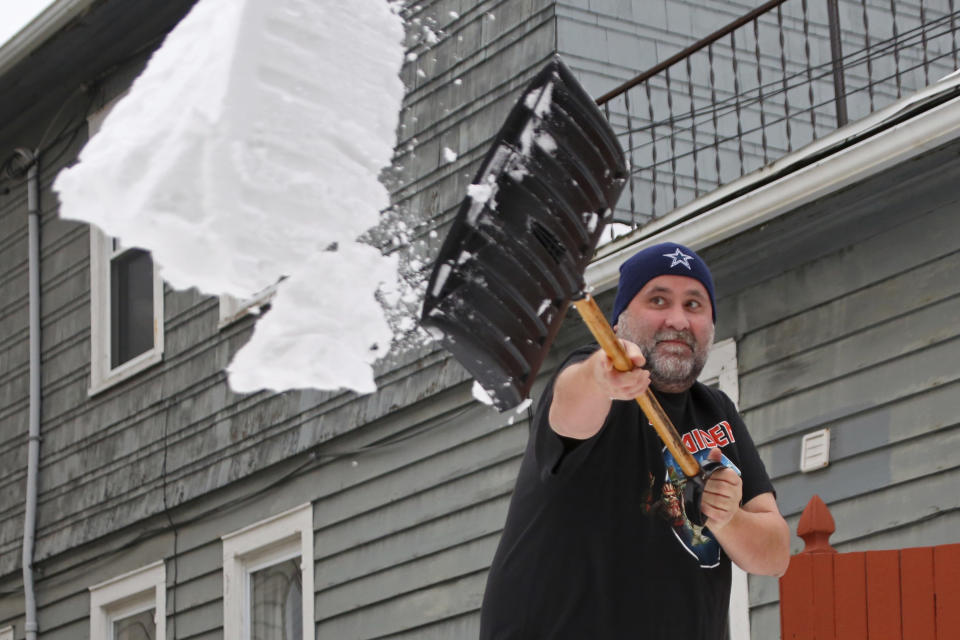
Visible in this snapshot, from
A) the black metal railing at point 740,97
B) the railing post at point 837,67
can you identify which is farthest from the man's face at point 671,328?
the black metal railing at point 740,97

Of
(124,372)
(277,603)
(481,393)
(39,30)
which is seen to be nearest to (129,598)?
(124,372)

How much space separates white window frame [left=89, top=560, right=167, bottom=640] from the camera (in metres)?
9.57

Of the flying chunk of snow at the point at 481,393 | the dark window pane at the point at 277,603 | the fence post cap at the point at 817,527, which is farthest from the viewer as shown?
the dark window pane at the point at 277,603

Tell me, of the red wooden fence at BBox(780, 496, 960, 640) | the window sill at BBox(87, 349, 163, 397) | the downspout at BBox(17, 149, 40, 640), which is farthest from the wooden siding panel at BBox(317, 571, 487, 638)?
the downspout at BBox(17, 149, 40, 640)

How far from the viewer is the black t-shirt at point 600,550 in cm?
274

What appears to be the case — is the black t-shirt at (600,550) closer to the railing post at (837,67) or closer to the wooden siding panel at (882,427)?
the wooden siding panel at (882,427)

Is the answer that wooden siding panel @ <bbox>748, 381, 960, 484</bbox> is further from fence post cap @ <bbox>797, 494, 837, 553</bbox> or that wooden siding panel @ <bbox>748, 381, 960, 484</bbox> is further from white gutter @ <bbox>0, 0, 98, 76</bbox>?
white gutter @ <bbox>0, 0, 98, 76</bbox>

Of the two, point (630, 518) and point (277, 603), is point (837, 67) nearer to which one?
point (630, 518)

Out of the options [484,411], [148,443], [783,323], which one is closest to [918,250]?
[783,323]

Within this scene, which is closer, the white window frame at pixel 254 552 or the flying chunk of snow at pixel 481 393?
the flying chunk of snow at pixel 481 393

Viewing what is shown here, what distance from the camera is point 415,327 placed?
26.1 feet

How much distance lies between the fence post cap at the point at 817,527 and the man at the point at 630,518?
1861 millimetres

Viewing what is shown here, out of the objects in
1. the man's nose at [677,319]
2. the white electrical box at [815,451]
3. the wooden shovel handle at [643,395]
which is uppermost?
the white electrical box at [815,451]

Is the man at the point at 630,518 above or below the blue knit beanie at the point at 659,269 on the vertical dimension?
below
